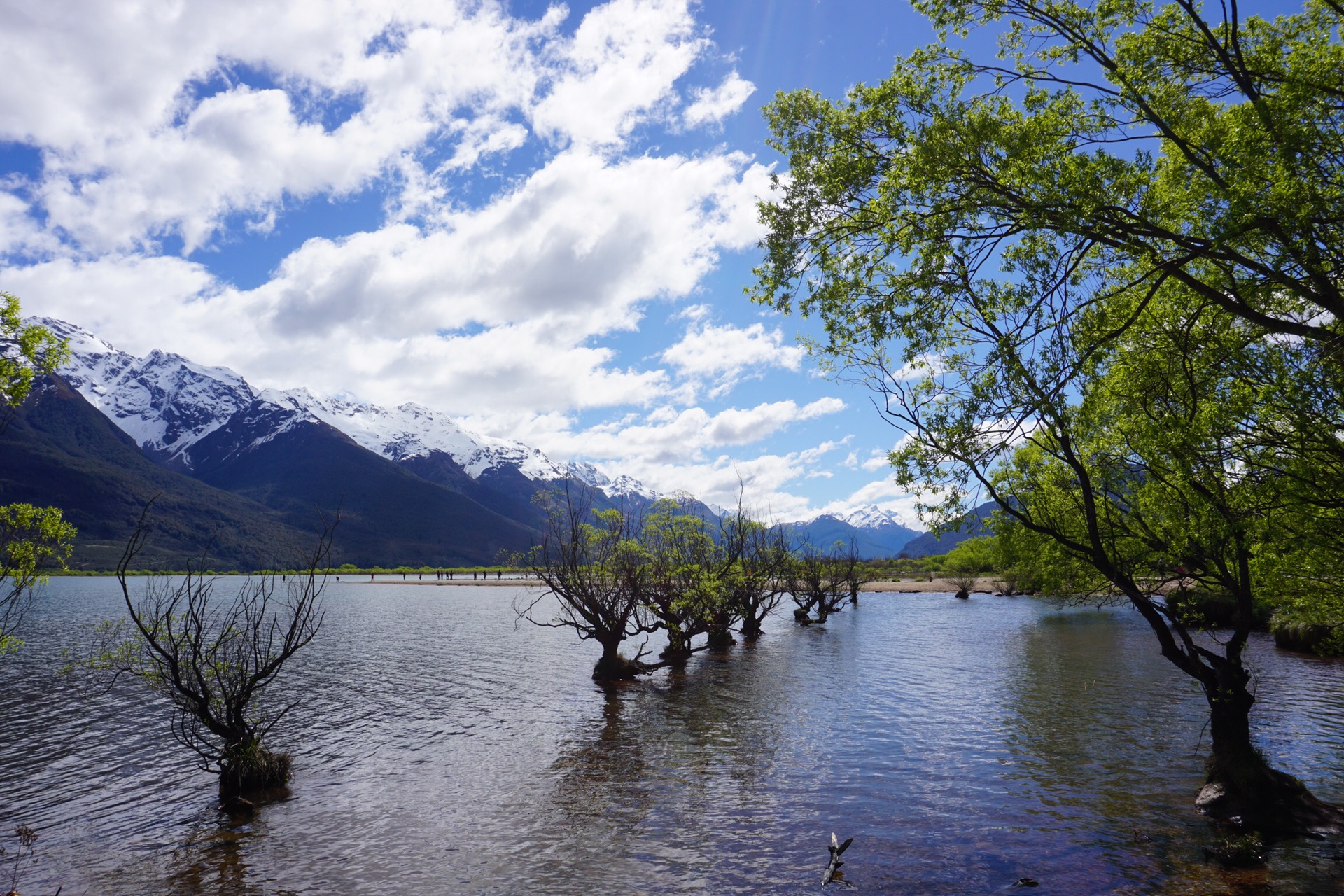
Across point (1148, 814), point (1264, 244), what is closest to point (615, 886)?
point (1148, 814)

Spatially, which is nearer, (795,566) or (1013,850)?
(1013,850)

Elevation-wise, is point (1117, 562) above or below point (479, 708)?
above

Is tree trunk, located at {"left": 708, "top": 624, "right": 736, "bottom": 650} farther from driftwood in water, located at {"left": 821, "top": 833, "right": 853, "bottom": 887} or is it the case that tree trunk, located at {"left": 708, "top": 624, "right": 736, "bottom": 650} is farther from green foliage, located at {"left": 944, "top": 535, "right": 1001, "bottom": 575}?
green foliage, located at {"left": 944, "top": 535, "right": 1001, "bottom": 575}

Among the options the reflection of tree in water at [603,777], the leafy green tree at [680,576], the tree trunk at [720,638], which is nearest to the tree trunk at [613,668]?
the leafy green tree at [680,576]

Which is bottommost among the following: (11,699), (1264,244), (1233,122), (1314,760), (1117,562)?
(11,699)

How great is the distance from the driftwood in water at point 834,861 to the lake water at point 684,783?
7.7 inches

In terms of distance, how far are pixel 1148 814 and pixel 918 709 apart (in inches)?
438

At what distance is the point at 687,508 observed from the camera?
40.7m

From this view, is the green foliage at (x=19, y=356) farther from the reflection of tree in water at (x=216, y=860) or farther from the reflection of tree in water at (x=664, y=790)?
the reflection of tree in water at (x=664, y=790)

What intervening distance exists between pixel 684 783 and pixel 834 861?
592cm

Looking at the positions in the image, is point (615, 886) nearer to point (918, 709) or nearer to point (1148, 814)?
point (1148, 814)

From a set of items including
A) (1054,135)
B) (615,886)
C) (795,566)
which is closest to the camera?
(1054,135)

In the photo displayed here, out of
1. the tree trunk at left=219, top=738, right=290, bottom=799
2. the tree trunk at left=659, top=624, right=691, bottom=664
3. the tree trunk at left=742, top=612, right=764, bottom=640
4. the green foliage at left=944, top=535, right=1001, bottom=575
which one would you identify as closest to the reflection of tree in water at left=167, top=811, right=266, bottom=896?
the tree trunk at left=219, top=738, right=290, bottom=799

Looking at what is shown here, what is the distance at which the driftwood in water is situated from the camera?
11.8 meters
